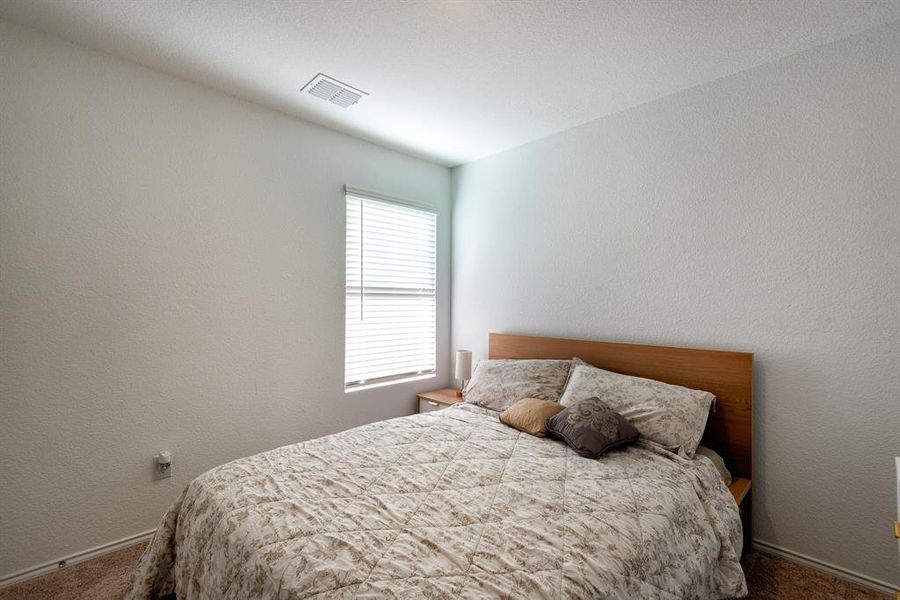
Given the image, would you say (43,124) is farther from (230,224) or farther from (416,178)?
(416,178)

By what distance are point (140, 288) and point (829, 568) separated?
376 cm

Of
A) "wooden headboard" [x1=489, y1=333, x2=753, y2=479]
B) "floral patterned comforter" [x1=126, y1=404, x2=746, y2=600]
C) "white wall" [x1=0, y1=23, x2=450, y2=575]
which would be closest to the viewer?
"floral patterned comforter" [x1=126, y1=404, x2=746, y2=600]

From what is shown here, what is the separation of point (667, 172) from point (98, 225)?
3.18 metres

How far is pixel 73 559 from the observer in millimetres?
2037

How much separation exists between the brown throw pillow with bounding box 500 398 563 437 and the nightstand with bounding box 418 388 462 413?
871 mm

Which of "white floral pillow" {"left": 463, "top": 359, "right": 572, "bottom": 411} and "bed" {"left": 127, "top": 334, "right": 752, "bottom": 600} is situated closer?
"bed" {"left": 127, "top": 334, "right": 752, "bottom": 600}

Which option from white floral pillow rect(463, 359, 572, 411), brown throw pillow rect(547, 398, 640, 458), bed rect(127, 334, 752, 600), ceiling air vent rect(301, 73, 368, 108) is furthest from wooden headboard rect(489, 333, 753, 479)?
ceiling air vent rect(301, 73, 368, 108)

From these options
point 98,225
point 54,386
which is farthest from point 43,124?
point 54,386

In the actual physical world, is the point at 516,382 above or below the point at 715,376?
below

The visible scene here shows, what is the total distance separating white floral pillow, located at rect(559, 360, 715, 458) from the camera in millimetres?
2051

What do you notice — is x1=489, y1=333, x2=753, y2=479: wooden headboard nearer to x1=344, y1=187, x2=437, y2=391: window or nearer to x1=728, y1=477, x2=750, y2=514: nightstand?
x1=728, y1=477, x2=750, y2=514: nightstand

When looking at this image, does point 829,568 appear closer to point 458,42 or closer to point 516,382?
point 516,382

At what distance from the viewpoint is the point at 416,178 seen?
11.6 ft

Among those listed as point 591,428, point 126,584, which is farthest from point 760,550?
point 126,584
